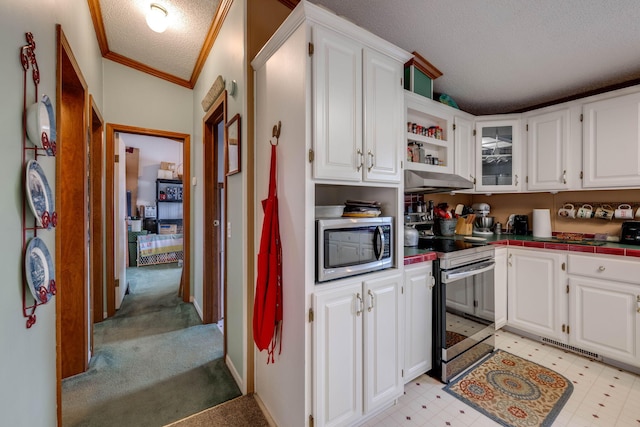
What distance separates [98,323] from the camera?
112 inches

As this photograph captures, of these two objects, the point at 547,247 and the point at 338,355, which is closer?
the point at 338,355

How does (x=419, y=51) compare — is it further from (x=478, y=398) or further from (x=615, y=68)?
(x=478, y=398)

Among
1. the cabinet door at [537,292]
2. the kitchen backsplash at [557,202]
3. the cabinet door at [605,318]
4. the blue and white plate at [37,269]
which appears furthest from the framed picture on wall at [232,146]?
the cabinet door at [605,318]

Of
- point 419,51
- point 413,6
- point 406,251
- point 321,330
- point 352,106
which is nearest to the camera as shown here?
point 321,330

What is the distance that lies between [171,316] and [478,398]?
3.01 m

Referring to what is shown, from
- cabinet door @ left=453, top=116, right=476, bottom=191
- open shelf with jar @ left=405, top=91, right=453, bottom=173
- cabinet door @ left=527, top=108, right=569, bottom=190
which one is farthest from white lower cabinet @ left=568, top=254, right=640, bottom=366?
open shelf with jar @ left=405, top=91, right=453, bottom=173

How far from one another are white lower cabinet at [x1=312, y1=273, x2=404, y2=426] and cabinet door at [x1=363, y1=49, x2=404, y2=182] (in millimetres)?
644

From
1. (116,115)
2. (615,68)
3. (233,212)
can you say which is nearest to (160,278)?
(116,115)

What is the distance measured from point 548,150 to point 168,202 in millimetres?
7034

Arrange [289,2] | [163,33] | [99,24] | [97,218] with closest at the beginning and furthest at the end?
[289,2]
[99,24]
[163,33]
[97,218]

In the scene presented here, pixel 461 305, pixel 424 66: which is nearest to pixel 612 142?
pixel 424 66

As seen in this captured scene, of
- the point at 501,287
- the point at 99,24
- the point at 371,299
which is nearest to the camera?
the point at 371,299

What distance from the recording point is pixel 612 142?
91.0 inches

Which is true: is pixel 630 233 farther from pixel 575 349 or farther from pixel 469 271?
pixel 469 271
